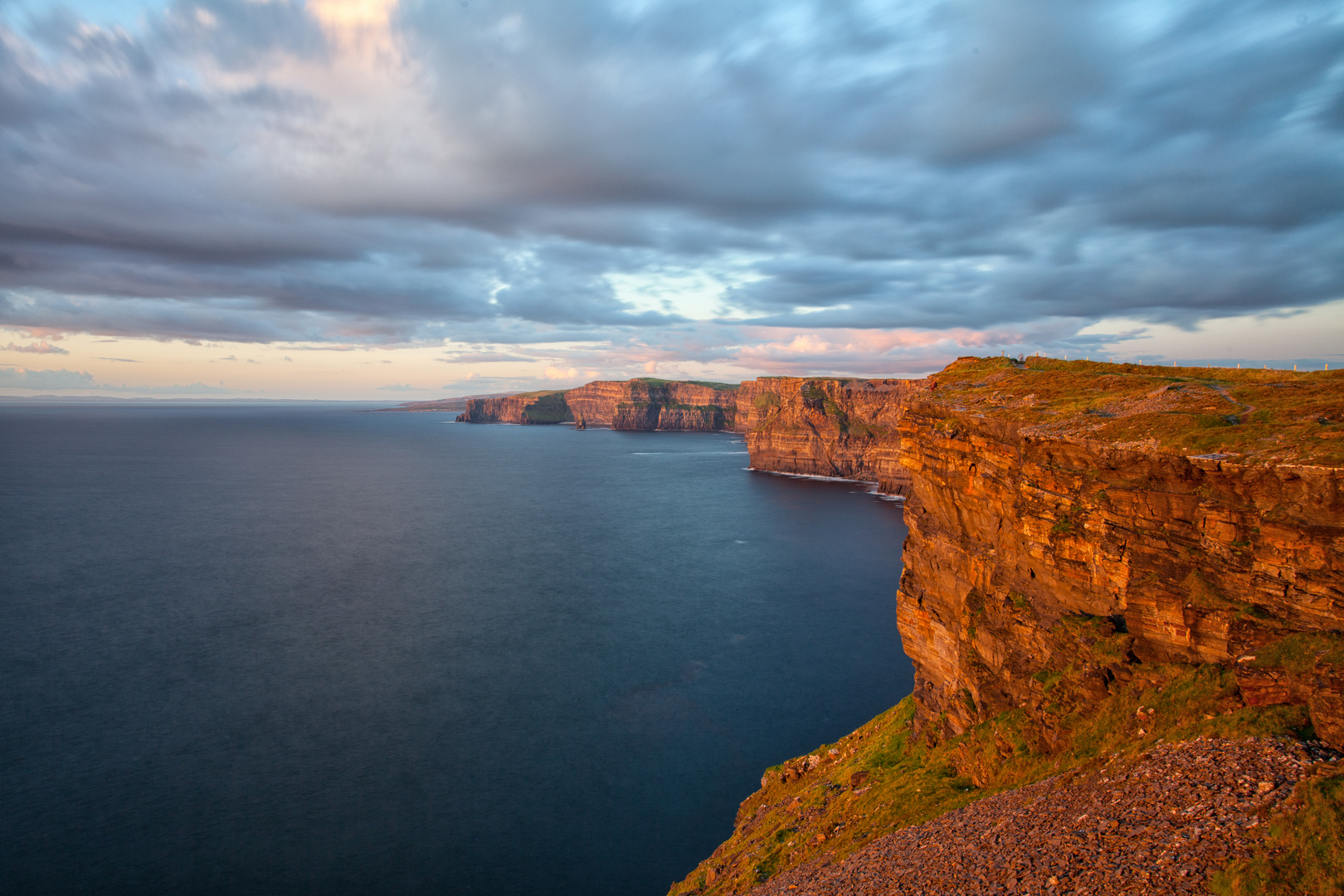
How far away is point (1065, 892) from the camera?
13375 millimetres

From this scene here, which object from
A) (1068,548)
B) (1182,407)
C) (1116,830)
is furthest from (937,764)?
(1182,407)

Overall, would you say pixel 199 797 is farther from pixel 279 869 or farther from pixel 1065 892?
pixel 1065 892

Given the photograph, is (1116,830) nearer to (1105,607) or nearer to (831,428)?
(1105,607)

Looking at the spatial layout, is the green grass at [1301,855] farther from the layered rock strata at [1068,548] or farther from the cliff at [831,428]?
the cliff at [831,428]

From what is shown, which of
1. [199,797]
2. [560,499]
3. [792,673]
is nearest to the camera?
[199,797]

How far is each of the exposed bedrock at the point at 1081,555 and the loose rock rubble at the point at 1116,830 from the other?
3.61 meters

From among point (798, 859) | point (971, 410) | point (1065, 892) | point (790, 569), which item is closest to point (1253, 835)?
point (1065, 892)

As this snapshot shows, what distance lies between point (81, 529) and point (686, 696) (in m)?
105

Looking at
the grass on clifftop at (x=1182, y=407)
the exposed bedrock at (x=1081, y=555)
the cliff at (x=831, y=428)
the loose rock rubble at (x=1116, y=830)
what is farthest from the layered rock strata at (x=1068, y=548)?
the cliff at (x=831, y=428)

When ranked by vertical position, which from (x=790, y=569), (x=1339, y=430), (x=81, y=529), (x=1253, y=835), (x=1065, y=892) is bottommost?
(x=790, y=569)

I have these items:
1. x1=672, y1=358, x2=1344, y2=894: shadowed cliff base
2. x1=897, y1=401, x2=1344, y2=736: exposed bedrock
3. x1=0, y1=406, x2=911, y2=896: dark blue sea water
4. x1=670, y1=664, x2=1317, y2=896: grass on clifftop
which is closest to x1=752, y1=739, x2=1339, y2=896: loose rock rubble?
x1=672, y1=358, x2=1344, y2=894: shadowed cliff base

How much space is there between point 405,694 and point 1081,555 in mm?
49235

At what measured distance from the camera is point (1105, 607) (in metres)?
21.1

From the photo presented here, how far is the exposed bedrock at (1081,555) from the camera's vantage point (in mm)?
15898
